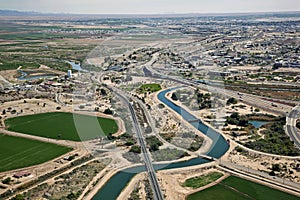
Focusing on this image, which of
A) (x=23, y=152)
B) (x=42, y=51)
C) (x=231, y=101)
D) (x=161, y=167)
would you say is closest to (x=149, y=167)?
(x=161, y=167)

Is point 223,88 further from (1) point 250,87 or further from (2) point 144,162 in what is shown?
(2) point 144,162

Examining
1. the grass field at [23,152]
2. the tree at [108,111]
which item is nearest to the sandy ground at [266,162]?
the grass field at [23,152]

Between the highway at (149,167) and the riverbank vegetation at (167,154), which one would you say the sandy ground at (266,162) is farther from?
the highway at (149,167)

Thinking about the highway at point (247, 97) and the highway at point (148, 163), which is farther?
the highway at point (247, 97)

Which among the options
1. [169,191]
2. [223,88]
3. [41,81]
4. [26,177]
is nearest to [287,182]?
[169,191]

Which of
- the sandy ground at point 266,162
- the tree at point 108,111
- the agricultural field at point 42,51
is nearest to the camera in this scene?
the sandy ground at point 266,162

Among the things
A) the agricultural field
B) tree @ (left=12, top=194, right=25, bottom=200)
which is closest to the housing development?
tree @ (left=12, top=194, right=25, bottom=200)

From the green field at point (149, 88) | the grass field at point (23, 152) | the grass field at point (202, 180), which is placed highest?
the green field at point (149, 88)
